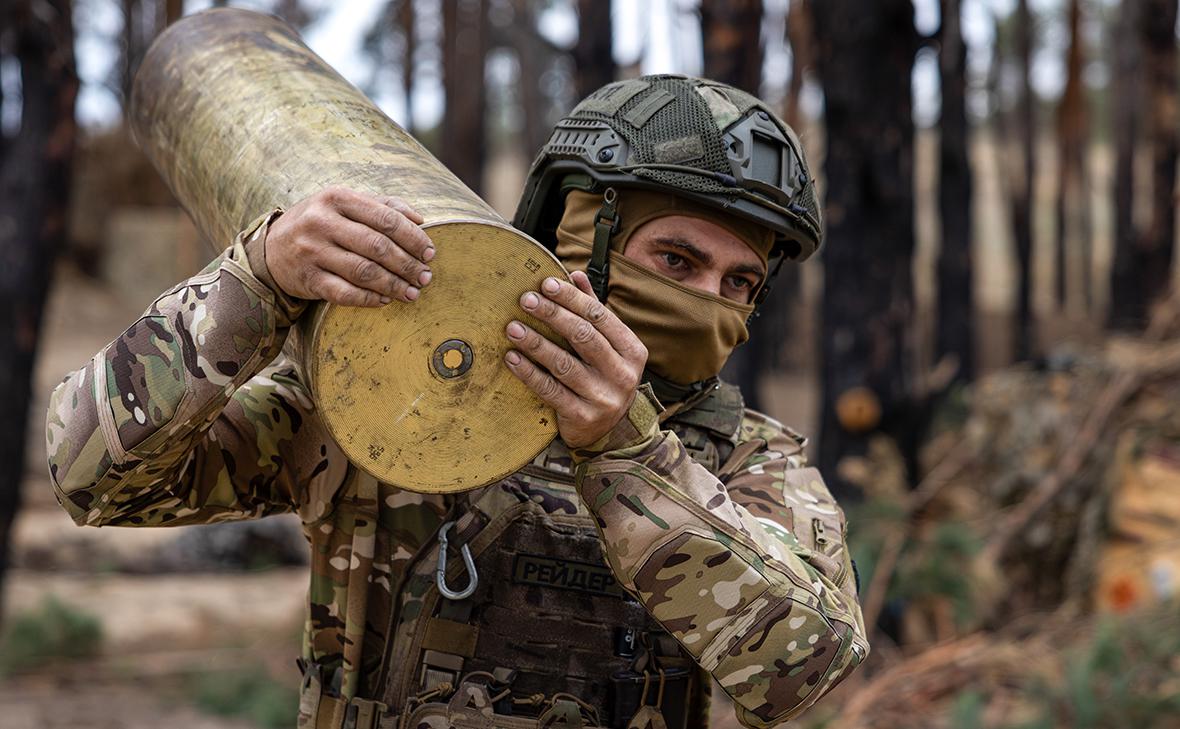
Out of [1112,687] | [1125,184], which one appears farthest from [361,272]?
[1125,184]

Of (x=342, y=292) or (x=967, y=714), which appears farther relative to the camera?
(x=967, y=714)

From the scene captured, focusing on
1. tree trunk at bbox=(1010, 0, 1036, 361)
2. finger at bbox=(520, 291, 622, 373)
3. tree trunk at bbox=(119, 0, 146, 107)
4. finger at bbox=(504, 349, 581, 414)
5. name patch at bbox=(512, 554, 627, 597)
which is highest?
finger at bbox=(520, 291, 622, 373)

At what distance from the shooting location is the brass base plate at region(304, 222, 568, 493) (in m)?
1.72

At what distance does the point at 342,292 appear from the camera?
65.4 inches

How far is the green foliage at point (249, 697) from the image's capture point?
6.86 metres

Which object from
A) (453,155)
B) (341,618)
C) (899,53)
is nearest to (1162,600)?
(899,53)

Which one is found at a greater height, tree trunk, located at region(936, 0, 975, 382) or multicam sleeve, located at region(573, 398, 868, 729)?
multicam sleeve, located at region(573, 398, 868, 729)

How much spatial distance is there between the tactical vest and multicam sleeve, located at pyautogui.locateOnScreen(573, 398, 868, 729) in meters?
0.28

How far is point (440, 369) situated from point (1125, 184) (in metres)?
21.2

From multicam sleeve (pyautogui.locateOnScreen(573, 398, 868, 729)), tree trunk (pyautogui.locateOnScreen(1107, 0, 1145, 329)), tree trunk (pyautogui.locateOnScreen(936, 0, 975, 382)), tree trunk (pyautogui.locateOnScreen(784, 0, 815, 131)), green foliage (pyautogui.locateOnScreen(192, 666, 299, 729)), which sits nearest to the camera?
multicam sleeve (pyautogui.locateOnScreen(573, 398, 868, 729))

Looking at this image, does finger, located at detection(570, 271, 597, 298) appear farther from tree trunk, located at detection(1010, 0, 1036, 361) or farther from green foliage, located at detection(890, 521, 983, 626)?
tree trunk, located at detection(1010, 0, 1036, 361)

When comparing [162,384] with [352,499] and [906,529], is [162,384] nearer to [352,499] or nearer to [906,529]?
[352,499]

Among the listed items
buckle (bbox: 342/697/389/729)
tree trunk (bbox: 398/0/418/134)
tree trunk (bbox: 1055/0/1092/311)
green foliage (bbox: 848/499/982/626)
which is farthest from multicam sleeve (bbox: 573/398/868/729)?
tree trunk (bbox: 1055/0/1092/311)

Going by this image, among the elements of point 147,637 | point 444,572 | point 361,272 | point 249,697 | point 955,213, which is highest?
point 361,272
